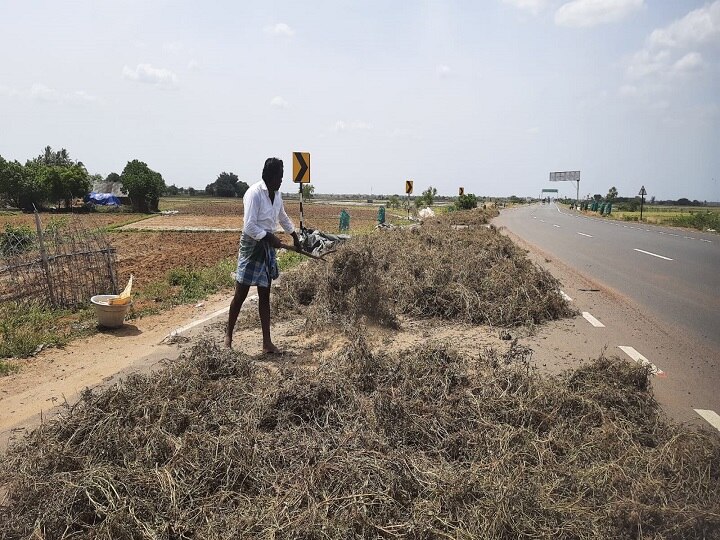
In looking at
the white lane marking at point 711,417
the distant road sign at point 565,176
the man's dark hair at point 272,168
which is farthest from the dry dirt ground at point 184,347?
the distant road sign at point 565,176

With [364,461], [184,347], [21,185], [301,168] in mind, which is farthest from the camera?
[21,185]

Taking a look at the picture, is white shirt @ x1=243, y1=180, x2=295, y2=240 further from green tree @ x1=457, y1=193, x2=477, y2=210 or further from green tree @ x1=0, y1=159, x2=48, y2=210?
green tree @ x1=0, y1=159, x2=48, y2=210

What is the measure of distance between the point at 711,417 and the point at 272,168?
4.41m

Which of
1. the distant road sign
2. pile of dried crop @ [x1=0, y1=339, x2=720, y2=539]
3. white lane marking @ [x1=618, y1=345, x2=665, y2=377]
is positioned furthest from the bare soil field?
the distant road sign

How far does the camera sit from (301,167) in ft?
38.2

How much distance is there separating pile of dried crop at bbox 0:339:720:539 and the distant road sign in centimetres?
9297

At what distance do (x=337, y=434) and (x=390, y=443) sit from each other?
330 millimetres

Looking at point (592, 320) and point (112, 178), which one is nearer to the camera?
point (592, 320)

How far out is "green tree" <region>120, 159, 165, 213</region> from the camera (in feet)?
133

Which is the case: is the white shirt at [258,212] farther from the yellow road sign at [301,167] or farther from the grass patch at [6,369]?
the yellow road sign at [301,167]

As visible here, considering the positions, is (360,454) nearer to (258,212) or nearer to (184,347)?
(258,212)

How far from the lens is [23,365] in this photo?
502 centimetres

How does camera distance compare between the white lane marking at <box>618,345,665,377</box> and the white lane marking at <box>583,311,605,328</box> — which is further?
the white lane marking at <box>583,311,605,328</box>

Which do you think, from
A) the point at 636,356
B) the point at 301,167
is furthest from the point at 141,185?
the point at 636,356
